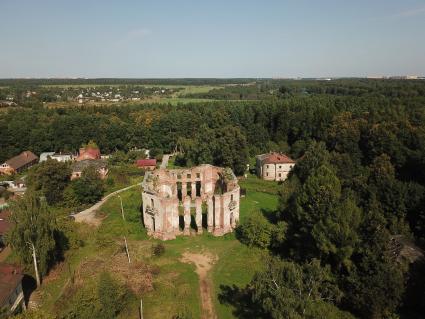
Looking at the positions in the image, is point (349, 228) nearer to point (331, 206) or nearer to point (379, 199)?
point (331, 206)

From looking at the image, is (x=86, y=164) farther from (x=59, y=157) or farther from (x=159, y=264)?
(x=159, y=264)

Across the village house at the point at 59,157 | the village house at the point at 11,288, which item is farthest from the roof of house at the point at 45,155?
the village house at the point at 11,288

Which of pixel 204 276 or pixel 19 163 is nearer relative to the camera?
pixel 204 276

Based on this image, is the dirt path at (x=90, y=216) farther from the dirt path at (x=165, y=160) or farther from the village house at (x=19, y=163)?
the village house at (x=19, y=163)

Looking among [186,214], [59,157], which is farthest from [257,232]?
[59,157]

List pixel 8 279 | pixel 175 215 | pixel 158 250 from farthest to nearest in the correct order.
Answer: pixel 175 215
pixel 158 250
pixel 8 279

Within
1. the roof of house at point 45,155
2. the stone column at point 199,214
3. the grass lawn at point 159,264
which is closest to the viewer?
the grass lawn at point 159,264
